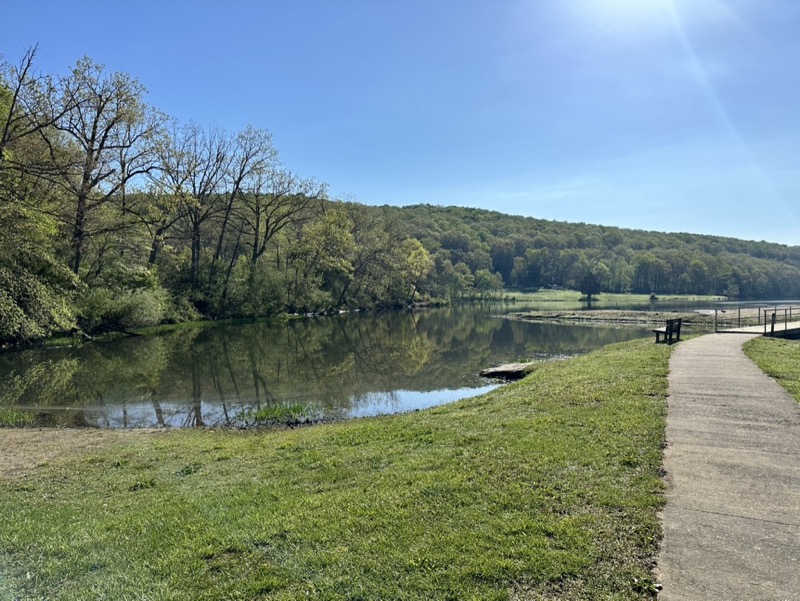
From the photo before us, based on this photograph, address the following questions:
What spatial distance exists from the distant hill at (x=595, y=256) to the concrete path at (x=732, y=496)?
8479 centimetres

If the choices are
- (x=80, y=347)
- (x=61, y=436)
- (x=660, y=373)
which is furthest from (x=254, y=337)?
(x=660, y=373)

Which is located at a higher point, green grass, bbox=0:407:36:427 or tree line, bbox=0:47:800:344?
tree line, bbox=0:47:800:344

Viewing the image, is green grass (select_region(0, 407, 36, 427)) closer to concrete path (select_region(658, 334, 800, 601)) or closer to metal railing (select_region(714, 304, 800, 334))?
concrete path (select_region(658, 334, 800, 601))

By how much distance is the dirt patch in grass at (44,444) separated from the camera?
8918 mm

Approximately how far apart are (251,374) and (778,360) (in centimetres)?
1844

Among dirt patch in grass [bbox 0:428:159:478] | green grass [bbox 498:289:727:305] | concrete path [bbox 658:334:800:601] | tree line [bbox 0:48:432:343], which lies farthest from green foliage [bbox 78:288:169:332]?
green grass [bbox 498:289:727:305]

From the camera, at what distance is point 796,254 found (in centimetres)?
13950

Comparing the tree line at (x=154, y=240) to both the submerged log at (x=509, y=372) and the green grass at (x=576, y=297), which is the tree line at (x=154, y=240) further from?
the submerged log at (x=509, y=372)

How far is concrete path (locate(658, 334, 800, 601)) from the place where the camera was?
3773mm

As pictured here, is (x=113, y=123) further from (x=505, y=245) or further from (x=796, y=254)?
(x=796, y=254)

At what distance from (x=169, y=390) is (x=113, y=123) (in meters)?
22.0

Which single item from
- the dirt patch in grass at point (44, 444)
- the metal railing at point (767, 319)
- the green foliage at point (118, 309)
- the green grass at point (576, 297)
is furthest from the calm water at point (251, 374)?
the green grass at point (576, 297)

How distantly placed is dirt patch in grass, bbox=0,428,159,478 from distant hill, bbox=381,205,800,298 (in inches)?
3257

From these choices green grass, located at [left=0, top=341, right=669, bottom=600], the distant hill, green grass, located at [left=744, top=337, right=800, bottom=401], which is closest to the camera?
green grass, located at [left=0, top=341, right=669, bottom=600]
